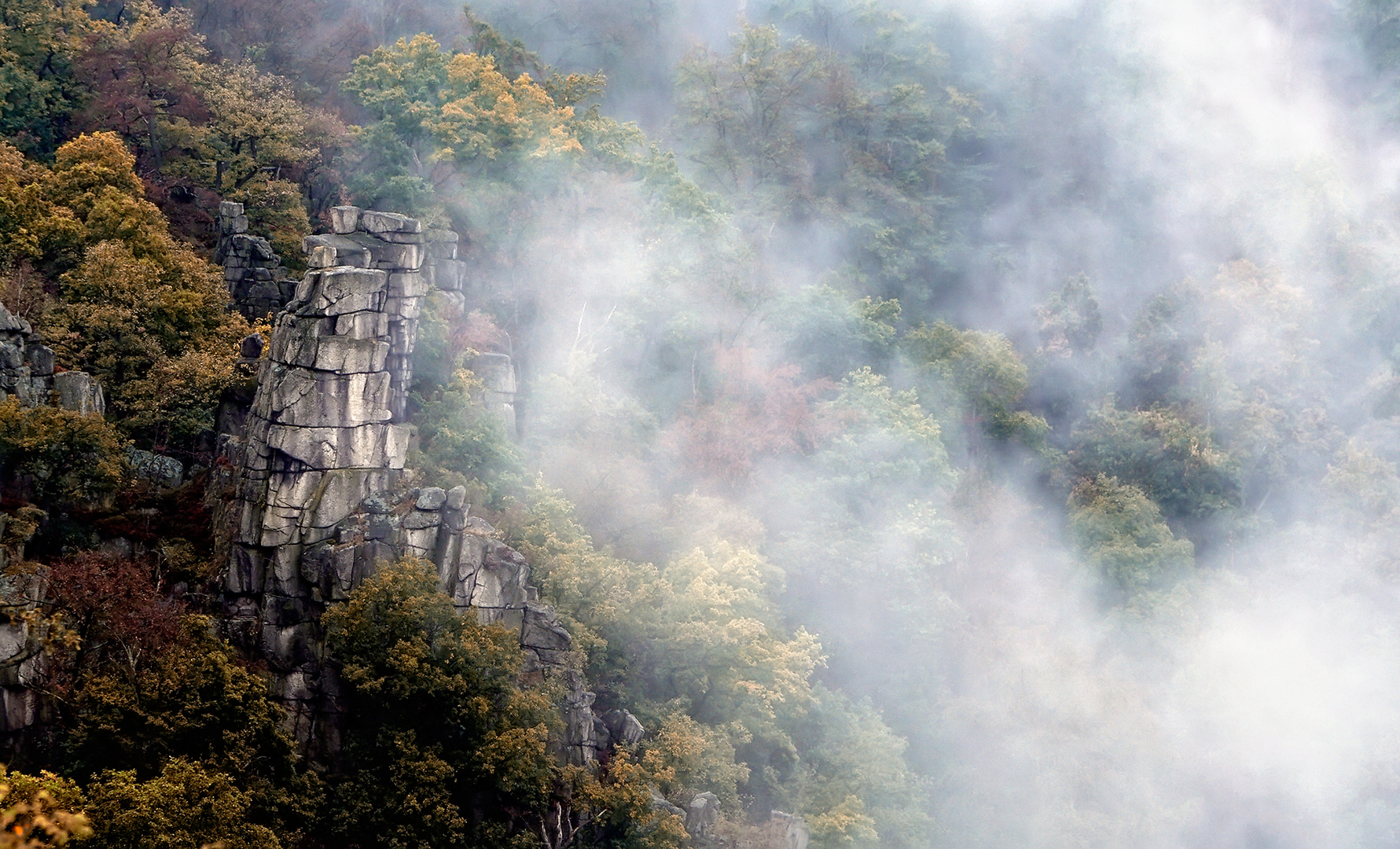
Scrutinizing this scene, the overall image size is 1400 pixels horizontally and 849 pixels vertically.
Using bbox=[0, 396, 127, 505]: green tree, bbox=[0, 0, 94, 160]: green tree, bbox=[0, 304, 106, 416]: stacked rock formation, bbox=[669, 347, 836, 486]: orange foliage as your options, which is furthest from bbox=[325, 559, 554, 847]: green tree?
bbox=[0, 0, 94, 160]: green tree

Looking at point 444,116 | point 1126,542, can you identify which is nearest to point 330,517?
point 444,116

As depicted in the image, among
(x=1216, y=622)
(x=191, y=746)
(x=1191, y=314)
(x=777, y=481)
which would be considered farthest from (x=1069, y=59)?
(x=191, y=746)

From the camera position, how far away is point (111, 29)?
46812 mm

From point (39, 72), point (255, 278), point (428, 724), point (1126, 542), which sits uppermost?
point (39, 72)

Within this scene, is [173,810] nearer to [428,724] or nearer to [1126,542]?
[428,724]

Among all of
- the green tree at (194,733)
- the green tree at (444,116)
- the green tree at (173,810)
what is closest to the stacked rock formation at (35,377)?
the green tree at (194,733)

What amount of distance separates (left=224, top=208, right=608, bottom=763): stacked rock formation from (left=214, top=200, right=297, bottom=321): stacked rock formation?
7.57 m

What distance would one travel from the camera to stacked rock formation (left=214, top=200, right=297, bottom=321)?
41281 millimetres

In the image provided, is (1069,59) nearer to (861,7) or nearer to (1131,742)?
(861,7)

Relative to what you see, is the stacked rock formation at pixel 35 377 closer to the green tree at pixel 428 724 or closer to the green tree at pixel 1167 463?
the green tree at pixel 428 724

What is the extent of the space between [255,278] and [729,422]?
17.7 metres

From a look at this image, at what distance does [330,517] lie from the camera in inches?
1309

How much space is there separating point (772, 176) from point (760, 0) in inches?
770

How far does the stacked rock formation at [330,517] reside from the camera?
32406mm
